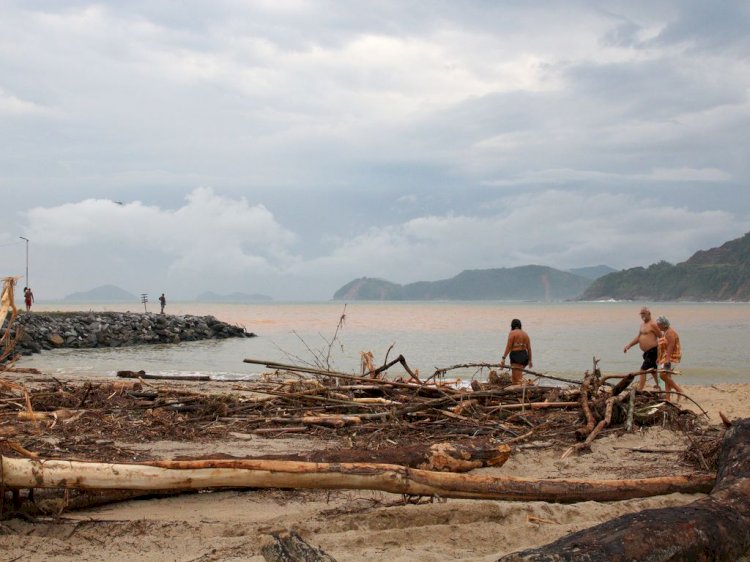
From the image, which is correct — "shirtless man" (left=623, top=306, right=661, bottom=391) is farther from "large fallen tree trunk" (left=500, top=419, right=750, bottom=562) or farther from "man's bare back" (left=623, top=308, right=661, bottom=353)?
"large fallen tree trunk" (left=500, top=419, right=750, bottom=562)

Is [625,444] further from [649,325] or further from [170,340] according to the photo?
[170,340]

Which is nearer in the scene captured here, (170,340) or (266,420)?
(266,420)

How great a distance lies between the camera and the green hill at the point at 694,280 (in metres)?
161

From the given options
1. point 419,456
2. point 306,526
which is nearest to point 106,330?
point 419,456

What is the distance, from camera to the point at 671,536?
3.40 m

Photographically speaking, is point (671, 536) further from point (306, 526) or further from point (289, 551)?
point (306, 526)

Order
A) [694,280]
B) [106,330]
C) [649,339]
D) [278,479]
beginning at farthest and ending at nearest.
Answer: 1. [694,280]
2. [106,330]
3. [649,339]
4. [278,479]

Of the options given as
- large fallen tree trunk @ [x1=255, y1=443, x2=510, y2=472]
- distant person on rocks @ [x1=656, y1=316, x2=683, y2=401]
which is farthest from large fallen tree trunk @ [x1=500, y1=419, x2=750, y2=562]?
distant person on rocks @ [x1=656, y1=316, x2=683, y2=401]

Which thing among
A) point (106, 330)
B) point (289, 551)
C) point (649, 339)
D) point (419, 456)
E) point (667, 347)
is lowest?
point (106, 330)

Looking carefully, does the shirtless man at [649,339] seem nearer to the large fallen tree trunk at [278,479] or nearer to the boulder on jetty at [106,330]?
the large fallen tree trunk at [278,479]

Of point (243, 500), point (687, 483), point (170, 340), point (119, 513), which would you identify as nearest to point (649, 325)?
point (687, 483)

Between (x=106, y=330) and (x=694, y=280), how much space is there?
167189 millimetres

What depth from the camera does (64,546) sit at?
13.6 feet

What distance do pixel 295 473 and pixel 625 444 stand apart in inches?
168
